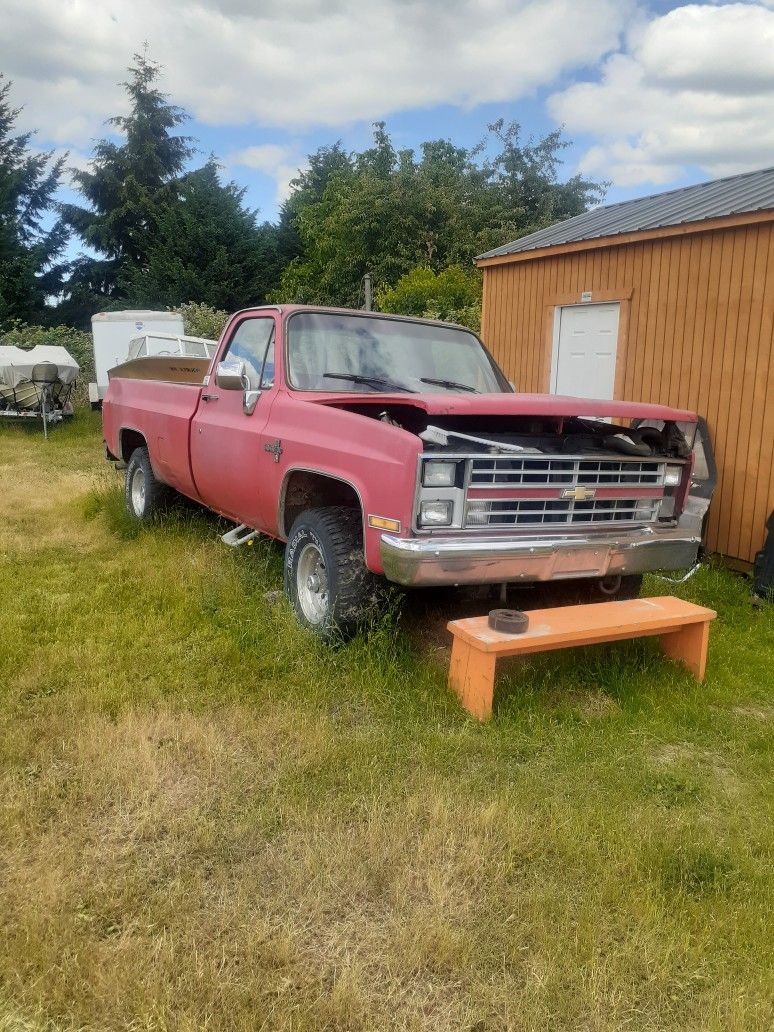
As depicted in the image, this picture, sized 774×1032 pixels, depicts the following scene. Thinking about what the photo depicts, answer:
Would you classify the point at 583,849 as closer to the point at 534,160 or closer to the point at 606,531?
the point at 606,531

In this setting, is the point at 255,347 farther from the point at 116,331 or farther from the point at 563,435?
the point at 116,331

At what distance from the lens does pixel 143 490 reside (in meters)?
7.53

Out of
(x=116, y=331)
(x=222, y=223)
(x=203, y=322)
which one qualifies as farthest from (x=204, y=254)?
(x=116, y=331)

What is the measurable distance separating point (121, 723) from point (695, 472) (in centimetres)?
521

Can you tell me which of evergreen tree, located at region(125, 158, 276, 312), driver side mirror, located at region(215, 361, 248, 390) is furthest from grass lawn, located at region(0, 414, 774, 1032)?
evergreen tree, located at region(125, 158, 276, 312)

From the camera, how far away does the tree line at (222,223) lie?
30078 mm

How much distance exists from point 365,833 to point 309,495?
2472 mm

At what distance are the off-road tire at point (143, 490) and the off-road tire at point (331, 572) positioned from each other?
115 inches

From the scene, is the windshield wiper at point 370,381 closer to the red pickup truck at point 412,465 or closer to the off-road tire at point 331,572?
the red pickup truck at point 412,465

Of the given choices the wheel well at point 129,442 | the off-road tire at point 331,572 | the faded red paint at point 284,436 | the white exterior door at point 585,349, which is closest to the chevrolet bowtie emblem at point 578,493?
the faded red paint at point 284,436

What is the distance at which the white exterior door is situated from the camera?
8.53 m

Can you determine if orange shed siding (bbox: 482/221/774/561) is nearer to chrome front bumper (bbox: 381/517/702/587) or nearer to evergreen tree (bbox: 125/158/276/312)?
chrome front bumper (bbox: 381/517/702/587)

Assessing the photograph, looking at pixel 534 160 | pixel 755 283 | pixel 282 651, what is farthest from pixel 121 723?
pixel 534 160

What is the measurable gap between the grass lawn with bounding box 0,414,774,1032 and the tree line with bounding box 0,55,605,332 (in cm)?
2353
